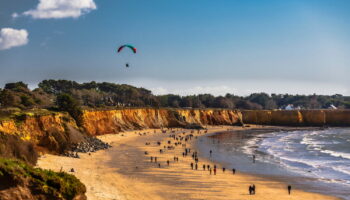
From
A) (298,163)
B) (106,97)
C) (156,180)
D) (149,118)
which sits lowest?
(156,180)

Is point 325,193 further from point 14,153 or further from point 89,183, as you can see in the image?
point 14,153

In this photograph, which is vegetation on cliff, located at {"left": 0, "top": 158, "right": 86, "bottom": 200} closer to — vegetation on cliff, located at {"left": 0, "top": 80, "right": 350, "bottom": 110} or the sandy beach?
the sandy beach

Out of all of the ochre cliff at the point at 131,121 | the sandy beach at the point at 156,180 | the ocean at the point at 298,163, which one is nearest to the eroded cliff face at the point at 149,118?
the ochre cliff at the point at 131,121

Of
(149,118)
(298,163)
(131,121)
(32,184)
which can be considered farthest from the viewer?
(149,118)

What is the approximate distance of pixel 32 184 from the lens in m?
14.7

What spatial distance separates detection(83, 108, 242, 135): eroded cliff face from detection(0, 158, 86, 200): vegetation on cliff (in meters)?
43.1

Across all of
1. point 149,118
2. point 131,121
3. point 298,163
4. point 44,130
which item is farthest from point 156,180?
point 149,118

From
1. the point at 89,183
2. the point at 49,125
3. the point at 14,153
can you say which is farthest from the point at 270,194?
the point at 49,125

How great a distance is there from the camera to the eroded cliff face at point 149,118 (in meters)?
64.1

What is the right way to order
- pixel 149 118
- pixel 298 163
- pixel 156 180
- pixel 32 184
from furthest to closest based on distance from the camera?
1. pixel 149 118
2. pixel 298 163
3. pixel 156 180
4. pixel 32 184

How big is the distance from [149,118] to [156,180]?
58.4 meters

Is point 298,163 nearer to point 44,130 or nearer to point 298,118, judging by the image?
point 44,130

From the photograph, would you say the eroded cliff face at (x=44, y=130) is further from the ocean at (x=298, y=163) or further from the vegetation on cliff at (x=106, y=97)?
the vegetation on cliff at (x=106, y=97)

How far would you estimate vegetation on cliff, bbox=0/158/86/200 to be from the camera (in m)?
14.2
